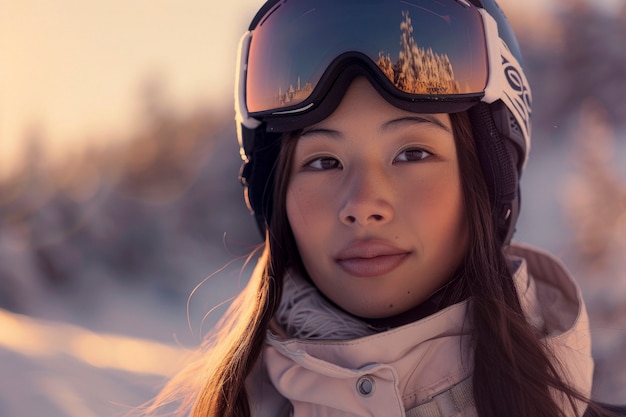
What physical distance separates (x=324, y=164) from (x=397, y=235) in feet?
1.01

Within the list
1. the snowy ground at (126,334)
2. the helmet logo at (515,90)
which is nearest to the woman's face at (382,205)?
the helmet logo at (515,90)

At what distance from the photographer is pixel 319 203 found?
5.94 feet

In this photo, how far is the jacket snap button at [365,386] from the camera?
1.60 meters

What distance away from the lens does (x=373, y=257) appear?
173 centimetres

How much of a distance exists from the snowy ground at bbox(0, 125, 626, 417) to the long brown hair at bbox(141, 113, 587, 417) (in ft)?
2.71

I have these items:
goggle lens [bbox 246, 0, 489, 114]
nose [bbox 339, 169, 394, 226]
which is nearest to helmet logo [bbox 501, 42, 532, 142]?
goggle lens [bbox 246, 0, 489, 114]

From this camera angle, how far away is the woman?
1.63m

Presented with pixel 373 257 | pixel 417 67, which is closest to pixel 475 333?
pixel 373 257

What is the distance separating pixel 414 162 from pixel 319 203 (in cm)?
28

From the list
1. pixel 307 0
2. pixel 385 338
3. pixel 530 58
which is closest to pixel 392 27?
pixel 307 0

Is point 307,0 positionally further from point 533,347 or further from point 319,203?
point 533,347

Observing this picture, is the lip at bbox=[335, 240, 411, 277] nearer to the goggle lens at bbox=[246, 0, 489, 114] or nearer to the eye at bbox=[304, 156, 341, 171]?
the eye at bbox=[304, 156, 341, 171]

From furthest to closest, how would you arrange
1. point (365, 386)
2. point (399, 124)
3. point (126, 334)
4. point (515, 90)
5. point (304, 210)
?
point (126, 334) → point (515, 90) → point (304, 210) → point (399, 124) → point (365, 386)

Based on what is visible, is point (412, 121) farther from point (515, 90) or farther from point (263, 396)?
point (263, 396)
